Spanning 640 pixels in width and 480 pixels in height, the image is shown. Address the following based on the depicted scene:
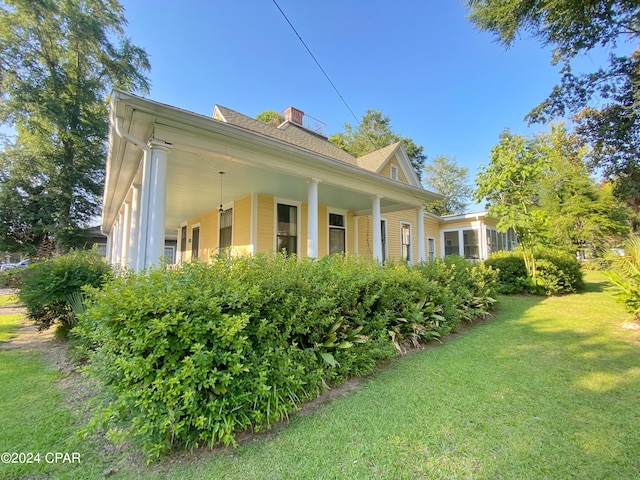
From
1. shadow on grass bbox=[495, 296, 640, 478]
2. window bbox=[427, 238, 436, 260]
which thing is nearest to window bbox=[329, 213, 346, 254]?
shadow on grass bbox=[495, 296, 640, 478]

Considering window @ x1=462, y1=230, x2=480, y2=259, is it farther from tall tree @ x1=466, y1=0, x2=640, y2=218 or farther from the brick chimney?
the brick chimney

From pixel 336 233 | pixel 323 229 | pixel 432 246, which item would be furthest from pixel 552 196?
pixel 323 229

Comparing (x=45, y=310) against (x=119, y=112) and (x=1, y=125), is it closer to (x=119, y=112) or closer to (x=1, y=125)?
(x=119, y=112)

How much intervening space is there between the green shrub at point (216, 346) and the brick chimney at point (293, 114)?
10.5m

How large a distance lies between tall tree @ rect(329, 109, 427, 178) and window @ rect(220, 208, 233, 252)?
17949mm

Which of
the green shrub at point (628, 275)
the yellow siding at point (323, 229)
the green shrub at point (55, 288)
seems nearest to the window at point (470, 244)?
the yellow siding at point (323, 229)

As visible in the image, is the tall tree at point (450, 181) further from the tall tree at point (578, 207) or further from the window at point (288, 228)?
the window at point (288, 228)

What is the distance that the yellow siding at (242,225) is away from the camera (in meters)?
8.12

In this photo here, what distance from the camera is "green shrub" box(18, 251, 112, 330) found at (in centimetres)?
474

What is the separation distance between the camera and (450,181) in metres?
30.9

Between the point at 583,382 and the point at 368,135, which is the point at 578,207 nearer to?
the point at 368,135

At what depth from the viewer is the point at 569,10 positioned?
6.06 meters

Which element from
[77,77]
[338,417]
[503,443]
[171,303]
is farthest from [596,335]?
[77,77]

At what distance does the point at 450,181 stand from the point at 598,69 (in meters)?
24.2
